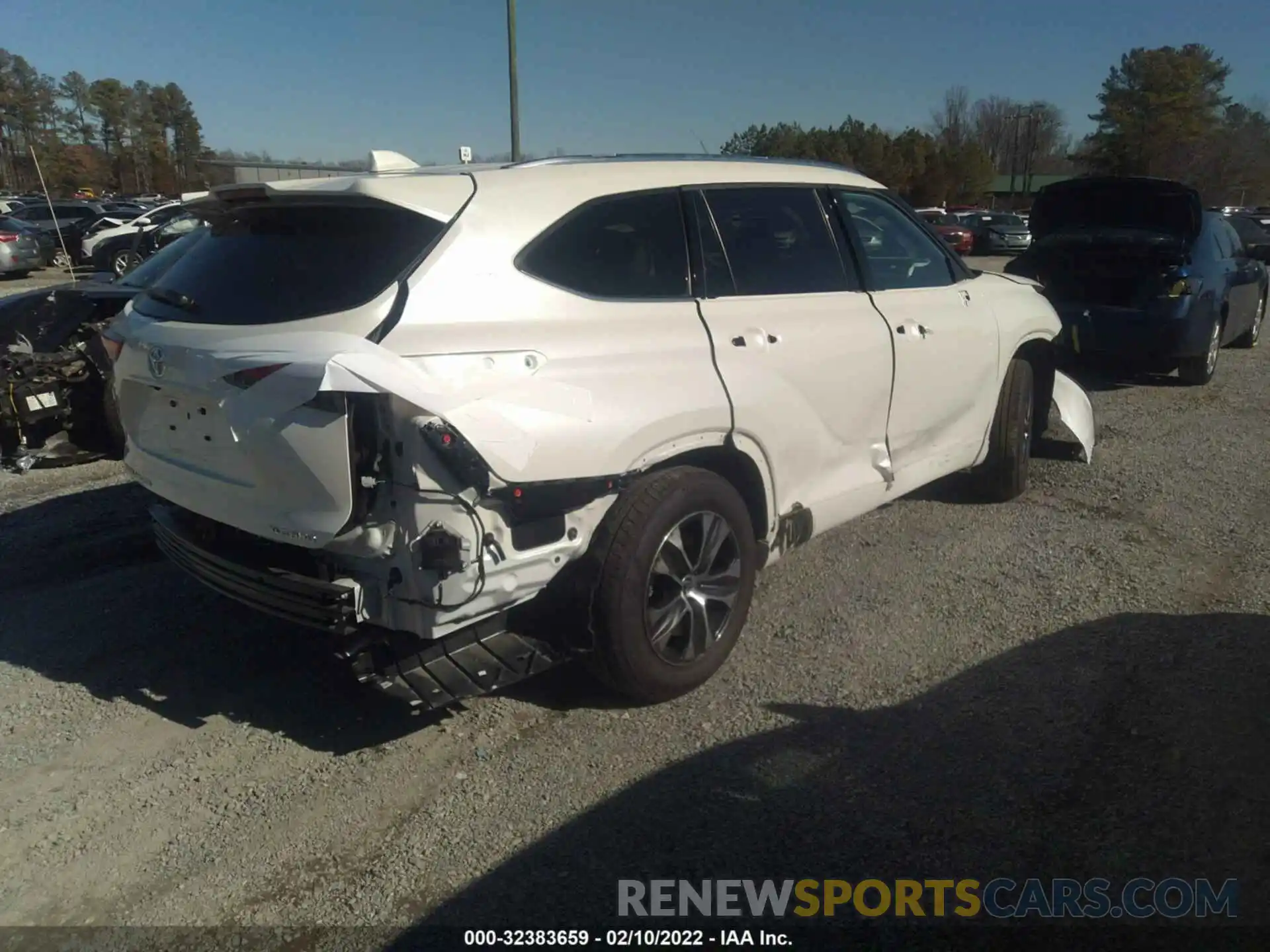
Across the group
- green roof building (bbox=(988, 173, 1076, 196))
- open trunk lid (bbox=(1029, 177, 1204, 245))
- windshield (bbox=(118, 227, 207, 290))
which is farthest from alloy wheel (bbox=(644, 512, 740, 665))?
green roof building (bbox=(988, 173, 1076, 196))

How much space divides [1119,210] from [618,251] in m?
8.30

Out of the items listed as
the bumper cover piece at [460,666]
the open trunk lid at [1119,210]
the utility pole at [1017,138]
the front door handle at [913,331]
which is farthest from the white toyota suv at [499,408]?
the utility pole at [1017,138]

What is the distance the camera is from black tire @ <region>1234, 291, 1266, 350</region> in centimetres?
1173

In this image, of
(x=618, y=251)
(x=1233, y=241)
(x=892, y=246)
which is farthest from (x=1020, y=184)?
(x=618, y=251)

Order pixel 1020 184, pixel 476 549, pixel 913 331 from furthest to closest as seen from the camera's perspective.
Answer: pixel 1020 184, pixel 913 331, pixel 476 549

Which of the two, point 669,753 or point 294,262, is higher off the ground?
point 294,262

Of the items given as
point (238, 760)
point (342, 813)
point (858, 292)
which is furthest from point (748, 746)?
point (858, 292)

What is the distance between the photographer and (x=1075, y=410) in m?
6.47

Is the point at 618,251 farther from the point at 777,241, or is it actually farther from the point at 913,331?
the point at 913,331

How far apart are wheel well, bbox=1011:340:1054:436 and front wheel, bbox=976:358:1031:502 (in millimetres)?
92

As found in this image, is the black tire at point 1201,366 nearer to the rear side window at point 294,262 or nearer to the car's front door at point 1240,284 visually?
the car's front door at point 1240,284

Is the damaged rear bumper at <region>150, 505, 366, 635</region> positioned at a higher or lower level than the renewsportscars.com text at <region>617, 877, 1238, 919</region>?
higher

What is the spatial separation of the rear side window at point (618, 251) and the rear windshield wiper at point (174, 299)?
119 centimetres

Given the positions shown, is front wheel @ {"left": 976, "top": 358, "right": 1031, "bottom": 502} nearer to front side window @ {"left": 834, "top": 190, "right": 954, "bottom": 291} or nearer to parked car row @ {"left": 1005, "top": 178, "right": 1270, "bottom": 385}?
front side window @ {"left": 834, "top": 190, "right": 954, "bottom": 291}
